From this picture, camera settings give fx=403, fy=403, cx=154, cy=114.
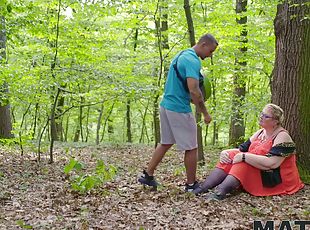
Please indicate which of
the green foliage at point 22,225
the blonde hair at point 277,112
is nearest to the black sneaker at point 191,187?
the blonde hair at point 277,112

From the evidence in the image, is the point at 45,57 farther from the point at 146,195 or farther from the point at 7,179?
the point at 146,195

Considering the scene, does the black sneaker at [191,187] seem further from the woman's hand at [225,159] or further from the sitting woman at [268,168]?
the woman's hand at [225,159]

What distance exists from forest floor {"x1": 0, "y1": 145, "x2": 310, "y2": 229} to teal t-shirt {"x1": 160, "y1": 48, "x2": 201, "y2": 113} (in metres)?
1.10

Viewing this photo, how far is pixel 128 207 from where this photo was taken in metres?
4.51

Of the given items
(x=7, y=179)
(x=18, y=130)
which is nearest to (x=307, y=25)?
(x=7, y=179)

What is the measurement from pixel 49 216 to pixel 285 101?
334 cm

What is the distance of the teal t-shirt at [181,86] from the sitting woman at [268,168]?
94cm

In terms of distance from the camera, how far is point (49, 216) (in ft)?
13.5

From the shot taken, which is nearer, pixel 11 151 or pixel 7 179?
pixel 7 179

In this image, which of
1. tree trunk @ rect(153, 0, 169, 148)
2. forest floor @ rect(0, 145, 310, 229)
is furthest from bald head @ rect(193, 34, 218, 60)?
tree trunk @ rect(153, 0, 169, 148)

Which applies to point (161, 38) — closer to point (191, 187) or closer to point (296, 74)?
point (296, 74)

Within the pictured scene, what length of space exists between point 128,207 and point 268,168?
5.79 feet

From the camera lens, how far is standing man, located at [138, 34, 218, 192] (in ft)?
16.0

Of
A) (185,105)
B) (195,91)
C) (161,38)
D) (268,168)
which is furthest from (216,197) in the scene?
(161,38)
